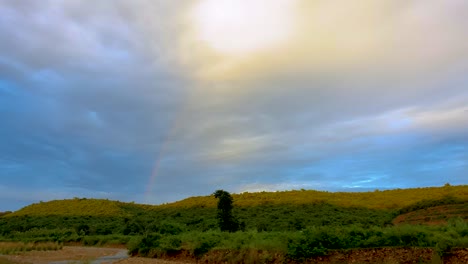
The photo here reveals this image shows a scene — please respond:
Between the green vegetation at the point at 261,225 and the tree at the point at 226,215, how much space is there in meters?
0.08

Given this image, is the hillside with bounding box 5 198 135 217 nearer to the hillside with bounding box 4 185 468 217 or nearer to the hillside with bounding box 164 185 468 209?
the hillside with bounding box 4 185 468 217

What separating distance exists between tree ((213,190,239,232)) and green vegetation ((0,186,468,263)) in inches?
3.2

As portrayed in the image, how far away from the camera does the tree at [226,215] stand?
111ft

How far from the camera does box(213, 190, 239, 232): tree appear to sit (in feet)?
111

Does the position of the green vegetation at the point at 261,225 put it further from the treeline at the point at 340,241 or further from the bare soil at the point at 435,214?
the bare soil at the point at 435,214

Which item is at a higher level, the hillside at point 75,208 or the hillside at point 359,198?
the hillside at point 75,208

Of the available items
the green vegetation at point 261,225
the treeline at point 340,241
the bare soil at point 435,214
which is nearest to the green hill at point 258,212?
the green vegetation at point 261,225

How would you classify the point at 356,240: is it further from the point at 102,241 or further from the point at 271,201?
the point at 271,201

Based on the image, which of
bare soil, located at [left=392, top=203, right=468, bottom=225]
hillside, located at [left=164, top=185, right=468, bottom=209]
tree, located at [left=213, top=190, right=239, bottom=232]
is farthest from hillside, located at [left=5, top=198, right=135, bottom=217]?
bare soil, located at [left=392, top=203, right=468, bottom=225]

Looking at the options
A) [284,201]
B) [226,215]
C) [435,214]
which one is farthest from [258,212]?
[435,214]

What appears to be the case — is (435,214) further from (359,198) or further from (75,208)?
(75,208)

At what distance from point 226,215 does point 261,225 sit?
19.6ft

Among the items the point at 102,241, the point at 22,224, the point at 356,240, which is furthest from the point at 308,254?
the point at 22,224

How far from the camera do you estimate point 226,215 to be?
112 ft
